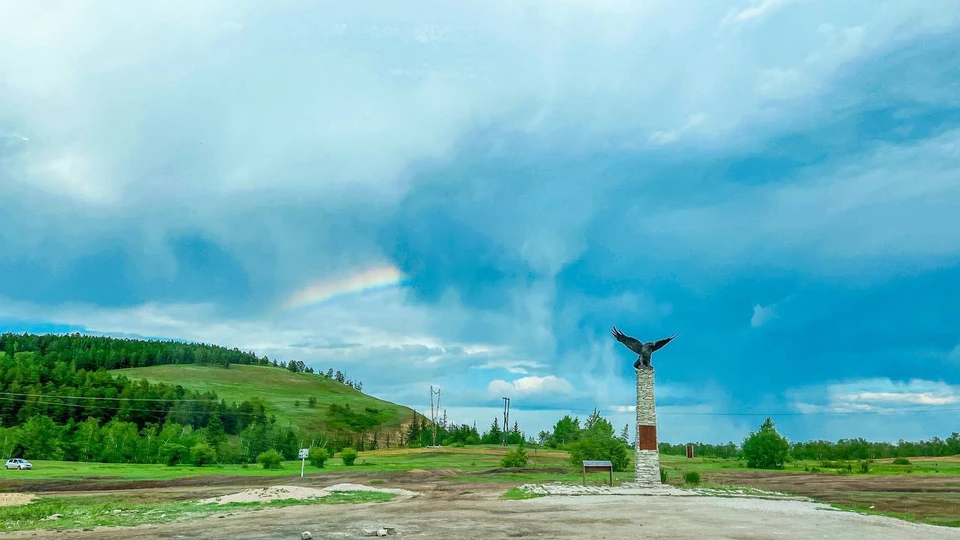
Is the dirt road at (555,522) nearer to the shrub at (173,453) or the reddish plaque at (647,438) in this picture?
the reddish plaque at (647,438)

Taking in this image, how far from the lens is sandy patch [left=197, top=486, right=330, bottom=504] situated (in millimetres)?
32906

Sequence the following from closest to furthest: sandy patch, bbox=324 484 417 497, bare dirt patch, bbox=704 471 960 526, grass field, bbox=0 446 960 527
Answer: grass field, bbox=0 446 960 527
bare dirt patch, bbox=704 471 960 526
sandy patch, bbox=324 484 417 497

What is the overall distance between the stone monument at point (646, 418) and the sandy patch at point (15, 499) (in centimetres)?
3508

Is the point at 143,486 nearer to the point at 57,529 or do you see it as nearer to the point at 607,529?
the point at 57,529

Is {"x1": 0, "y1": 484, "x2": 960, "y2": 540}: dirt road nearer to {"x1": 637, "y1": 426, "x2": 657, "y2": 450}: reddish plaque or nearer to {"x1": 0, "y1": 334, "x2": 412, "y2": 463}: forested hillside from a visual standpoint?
{"x1": 637, "y1": 426, "x2": 657, "y2": 450}: reddish plaque

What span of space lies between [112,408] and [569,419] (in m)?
90.5

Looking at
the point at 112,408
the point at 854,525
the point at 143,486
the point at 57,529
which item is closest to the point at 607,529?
the point at 854,525

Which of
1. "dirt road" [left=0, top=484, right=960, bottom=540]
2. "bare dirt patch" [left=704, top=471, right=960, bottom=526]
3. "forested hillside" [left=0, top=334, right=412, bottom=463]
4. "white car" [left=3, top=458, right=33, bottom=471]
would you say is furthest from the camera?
"forested hillside" [left=0, top=334, right=412, bottom=463]

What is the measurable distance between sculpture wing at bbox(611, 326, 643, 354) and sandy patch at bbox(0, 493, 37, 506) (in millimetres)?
36256

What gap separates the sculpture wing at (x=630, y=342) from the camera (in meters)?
44.1

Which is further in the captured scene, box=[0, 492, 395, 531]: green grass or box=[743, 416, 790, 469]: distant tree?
box=[743, 416, 790, 469]: distant tree

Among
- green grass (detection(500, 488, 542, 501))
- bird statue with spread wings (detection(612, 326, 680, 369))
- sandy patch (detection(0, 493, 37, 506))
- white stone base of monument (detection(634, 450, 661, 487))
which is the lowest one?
sandy patch (detection(0, 493, 37, 506))

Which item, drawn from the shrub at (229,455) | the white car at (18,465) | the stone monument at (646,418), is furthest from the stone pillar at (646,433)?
the white car at (18,465)

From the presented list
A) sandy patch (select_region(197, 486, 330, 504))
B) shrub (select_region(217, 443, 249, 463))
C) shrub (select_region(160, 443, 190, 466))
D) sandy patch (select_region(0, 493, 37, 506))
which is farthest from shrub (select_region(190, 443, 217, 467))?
sandy patch (select_region(197, 486, 330, 504))
